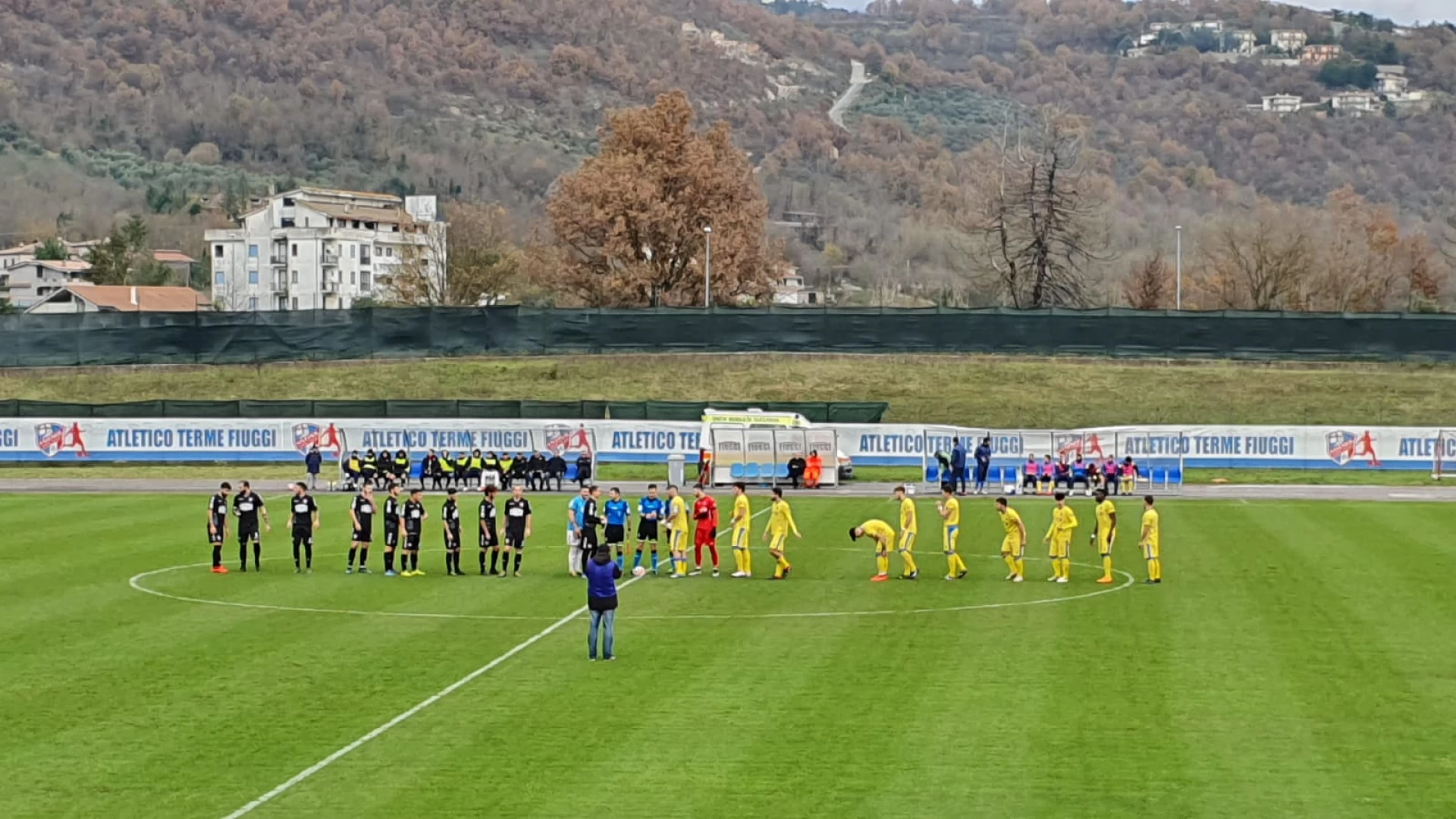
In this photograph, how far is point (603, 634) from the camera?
24609 mm

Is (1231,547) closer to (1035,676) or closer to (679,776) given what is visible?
(1035,676)

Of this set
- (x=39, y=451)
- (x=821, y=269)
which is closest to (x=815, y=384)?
(x=39, y=451)

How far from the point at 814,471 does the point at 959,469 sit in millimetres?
4496

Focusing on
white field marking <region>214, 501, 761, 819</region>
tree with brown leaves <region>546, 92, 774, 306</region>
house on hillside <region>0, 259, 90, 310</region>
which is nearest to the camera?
white field marking <region>214, 501, 761, 819</region>

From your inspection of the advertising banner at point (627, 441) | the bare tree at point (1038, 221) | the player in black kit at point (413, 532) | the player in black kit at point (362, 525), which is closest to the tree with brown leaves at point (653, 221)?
the bare tree at point (1038, 221)

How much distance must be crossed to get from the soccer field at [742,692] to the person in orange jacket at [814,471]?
2051 centimetres

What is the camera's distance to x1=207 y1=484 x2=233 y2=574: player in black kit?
33.5 meters

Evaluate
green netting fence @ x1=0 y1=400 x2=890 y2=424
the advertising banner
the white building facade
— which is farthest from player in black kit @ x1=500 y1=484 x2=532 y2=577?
the white building facade

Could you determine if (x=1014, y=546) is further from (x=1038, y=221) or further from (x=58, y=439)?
(x=1038, y=221)

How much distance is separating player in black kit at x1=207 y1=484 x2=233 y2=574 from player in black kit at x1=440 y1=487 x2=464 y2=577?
3904 mm

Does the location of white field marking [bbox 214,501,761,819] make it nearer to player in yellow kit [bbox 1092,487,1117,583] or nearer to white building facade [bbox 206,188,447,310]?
player in yellow kit [bbox 1092,487,1117,583]

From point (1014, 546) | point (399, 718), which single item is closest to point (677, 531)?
point (1014, 546)

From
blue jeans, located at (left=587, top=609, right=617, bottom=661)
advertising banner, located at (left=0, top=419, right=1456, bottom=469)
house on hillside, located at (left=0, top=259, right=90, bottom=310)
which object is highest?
house on hillside, located at (left=0, top=259, right=90, bottom=310)

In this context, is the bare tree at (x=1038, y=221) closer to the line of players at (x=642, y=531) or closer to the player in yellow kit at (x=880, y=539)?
the line of players at (x=642, y=531)
